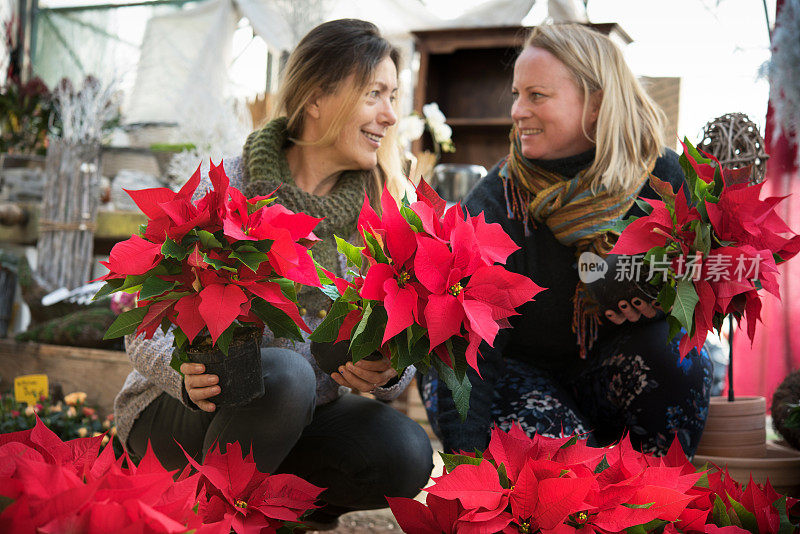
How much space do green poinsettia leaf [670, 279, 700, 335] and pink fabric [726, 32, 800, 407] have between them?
1445 mm

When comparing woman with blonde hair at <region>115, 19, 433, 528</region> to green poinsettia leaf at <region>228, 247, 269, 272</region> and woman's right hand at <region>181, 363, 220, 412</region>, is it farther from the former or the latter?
green poinsettia leaf at <region>228, 247, 269, 272</region>

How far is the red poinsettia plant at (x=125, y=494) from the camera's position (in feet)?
1.72

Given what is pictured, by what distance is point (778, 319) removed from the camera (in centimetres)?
254

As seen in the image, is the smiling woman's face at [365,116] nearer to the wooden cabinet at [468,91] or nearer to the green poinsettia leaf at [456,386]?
the green poinsettia leaf at [456,386]

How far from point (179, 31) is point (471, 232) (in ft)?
13.2

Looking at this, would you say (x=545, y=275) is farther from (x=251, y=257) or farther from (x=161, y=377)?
(x=251, y=257)

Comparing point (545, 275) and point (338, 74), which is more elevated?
point (338, 74)

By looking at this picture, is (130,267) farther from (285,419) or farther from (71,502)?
(285,419)

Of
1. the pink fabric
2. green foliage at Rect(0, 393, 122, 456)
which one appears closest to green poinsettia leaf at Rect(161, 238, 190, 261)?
green foliage at Rect(0, 393, 122, 456)

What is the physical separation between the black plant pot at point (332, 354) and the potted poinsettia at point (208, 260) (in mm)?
118

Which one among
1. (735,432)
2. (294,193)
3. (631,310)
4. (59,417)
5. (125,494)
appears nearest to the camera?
(125,494)

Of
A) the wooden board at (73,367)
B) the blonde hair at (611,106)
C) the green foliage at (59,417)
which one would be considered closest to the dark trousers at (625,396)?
the blonde hair at (611,106)

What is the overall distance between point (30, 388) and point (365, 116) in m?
1.46

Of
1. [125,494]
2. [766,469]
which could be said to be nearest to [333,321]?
[125,494]
